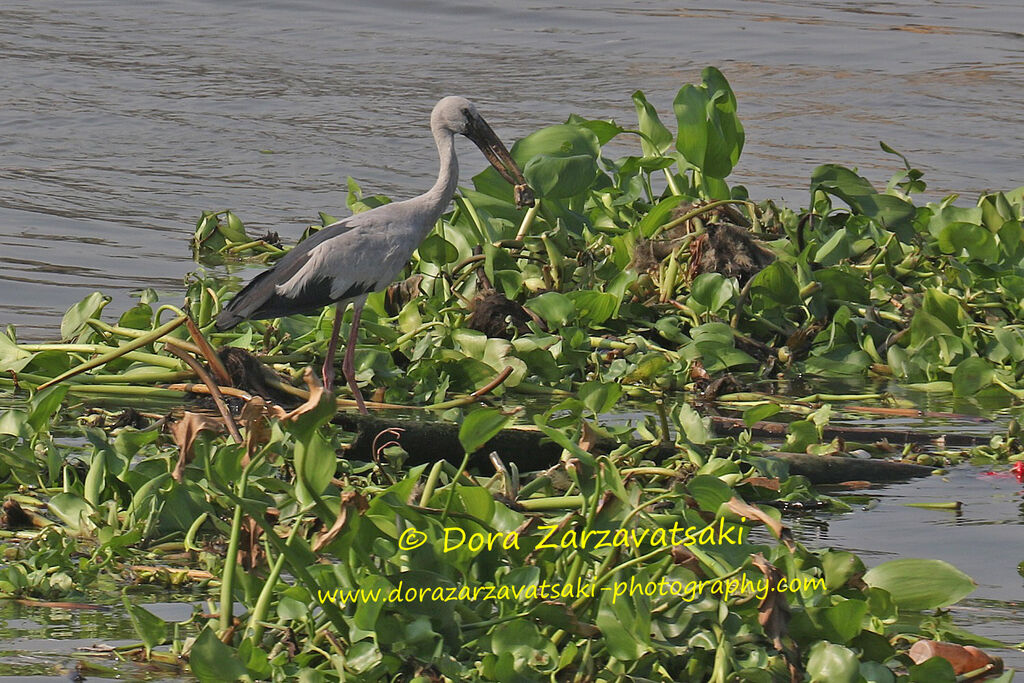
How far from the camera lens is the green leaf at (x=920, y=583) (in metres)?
3.05

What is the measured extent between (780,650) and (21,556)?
1774 mm

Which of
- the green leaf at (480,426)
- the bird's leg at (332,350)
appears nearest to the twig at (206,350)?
the bird's leg at (332,350)

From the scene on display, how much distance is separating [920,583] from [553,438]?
77 centimetres

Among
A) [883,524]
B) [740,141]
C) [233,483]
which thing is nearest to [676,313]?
[740,141]

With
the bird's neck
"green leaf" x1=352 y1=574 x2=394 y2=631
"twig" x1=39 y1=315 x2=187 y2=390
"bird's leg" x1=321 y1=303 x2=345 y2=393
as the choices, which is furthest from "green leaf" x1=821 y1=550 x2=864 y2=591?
the bird's neck

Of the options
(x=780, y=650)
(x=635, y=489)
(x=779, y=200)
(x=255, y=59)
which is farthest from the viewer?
(x=255, y=59)

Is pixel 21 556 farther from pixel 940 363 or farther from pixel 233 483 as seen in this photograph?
pixel 940 363

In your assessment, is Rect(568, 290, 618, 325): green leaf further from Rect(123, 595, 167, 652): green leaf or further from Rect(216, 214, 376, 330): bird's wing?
Rect(123, 595, 167, 652): green leaf

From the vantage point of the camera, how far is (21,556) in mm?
3613

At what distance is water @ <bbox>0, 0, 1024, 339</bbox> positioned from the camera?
348 inches

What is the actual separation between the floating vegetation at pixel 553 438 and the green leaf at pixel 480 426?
0.03 ft

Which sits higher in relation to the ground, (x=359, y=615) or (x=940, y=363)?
(x=359, y=615)

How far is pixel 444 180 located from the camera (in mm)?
6000

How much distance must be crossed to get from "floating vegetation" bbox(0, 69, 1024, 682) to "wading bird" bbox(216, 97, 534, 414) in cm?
15
